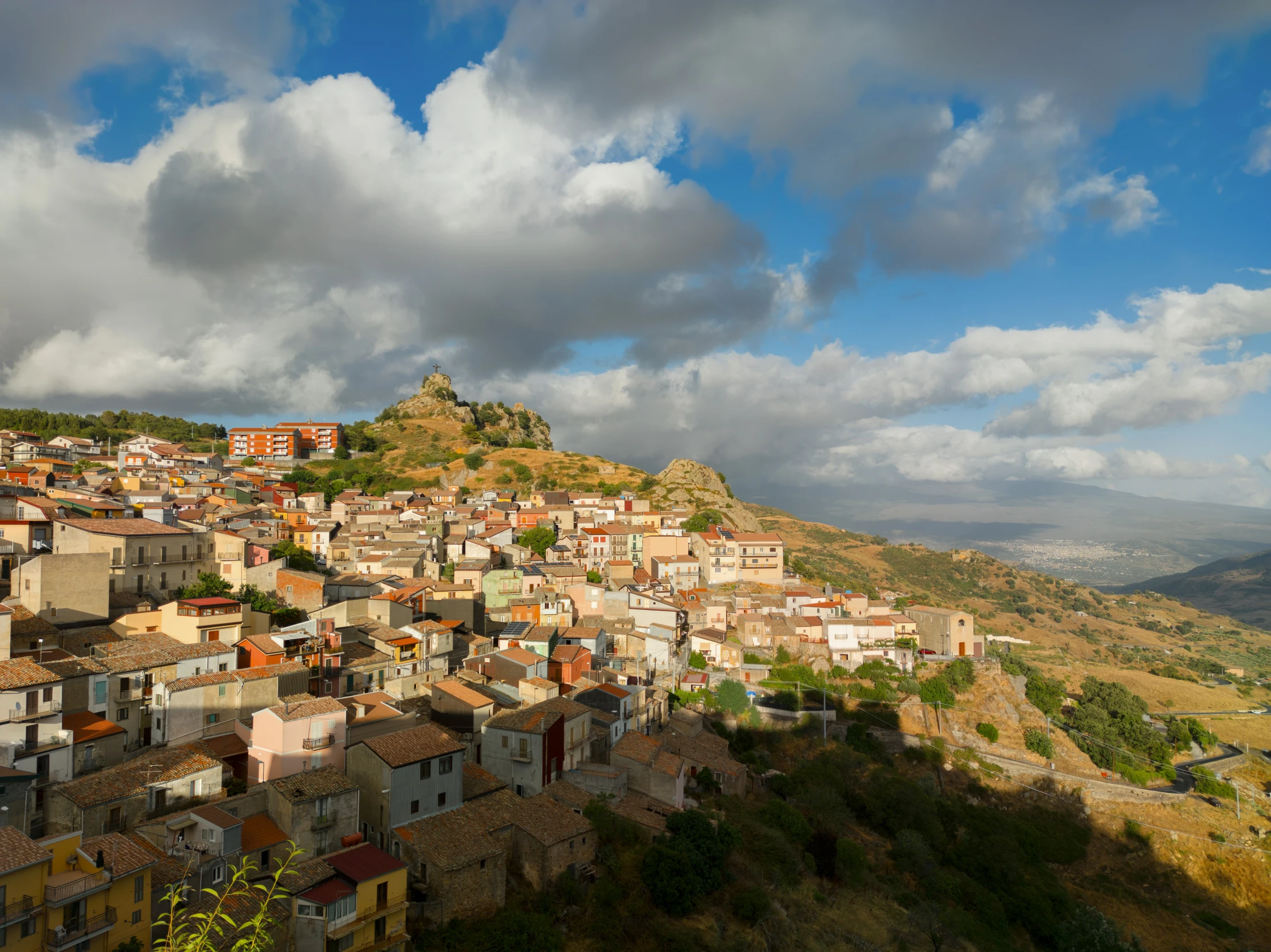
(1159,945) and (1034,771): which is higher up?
(1034,771)

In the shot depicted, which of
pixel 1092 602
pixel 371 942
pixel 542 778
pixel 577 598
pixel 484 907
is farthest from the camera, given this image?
pixel 1092 602

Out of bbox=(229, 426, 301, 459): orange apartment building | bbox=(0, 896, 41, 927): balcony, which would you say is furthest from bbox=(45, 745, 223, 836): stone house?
bbox=(229, 426, 301, 459): orange apartment building

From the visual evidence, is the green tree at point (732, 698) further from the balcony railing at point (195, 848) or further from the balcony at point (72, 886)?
the balcony at point (72, 886)

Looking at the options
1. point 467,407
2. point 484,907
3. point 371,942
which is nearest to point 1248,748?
point 484,907

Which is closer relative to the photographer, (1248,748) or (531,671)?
(531,671)

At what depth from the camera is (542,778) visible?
29062mm

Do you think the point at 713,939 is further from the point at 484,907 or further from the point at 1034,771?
the point at 1034,771

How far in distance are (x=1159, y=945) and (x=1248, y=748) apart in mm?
31549

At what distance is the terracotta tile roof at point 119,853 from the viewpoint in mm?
17312

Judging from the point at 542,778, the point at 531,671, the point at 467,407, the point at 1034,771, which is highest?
the point at 467,407

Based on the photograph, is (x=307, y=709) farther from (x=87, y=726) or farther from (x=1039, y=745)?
(x=1039, y=745)

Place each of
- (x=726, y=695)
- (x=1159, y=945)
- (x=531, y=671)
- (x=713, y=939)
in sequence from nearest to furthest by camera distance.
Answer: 1. (x=713, y=939)
2. (x=531, y=671)
3. (x=1159, y=945)
4. (x=726, y=695)

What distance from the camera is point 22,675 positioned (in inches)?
913

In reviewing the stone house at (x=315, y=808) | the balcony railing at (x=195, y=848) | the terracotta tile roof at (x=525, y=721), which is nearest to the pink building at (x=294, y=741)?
the stone house at (x=315, y=808)
